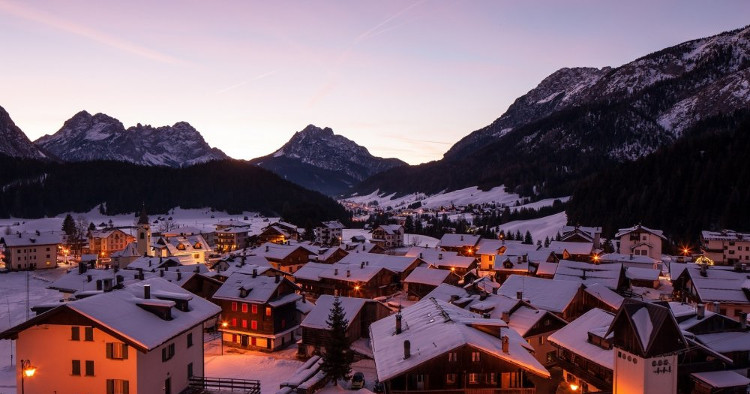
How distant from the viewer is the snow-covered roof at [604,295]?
49156mm

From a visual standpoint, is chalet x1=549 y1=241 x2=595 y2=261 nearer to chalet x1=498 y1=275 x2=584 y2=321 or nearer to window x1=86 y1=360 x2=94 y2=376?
chalet x1=498 y1=275 x2=584 y2=321

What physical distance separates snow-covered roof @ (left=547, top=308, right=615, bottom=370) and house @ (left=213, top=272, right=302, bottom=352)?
25.0 meters

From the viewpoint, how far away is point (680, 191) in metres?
141

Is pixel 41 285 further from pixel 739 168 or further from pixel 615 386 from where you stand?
pixel 739 168

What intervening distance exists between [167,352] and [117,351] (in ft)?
8.80

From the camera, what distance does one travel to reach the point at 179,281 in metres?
55.6

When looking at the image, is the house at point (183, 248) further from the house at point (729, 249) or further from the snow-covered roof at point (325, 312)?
the house at point (729, 249)

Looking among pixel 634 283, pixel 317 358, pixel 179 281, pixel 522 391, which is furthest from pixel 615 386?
pixel 634 283

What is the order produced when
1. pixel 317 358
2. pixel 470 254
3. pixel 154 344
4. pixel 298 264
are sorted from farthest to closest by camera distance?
pixel 470 254 → pixel 298 264 → pixel 317 358 → pixel 154 344

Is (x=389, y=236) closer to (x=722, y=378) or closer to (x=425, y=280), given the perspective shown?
(x=425, y=280)

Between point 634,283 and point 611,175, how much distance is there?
345 feet

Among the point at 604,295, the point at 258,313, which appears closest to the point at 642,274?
the point at 604,295

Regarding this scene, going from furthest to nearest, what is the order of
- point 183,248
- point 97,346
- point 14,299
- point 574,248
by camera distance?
point 183,248, point 574,248, point 14,299, point 97,346

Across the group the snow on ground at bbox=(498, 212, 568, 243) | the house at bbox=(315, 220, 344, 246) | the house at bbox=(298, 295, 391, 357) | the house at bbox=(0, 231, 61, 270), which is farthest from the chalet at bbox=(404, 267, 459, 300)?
the snow on ground at bbox=(498, 212, 568, 243)
